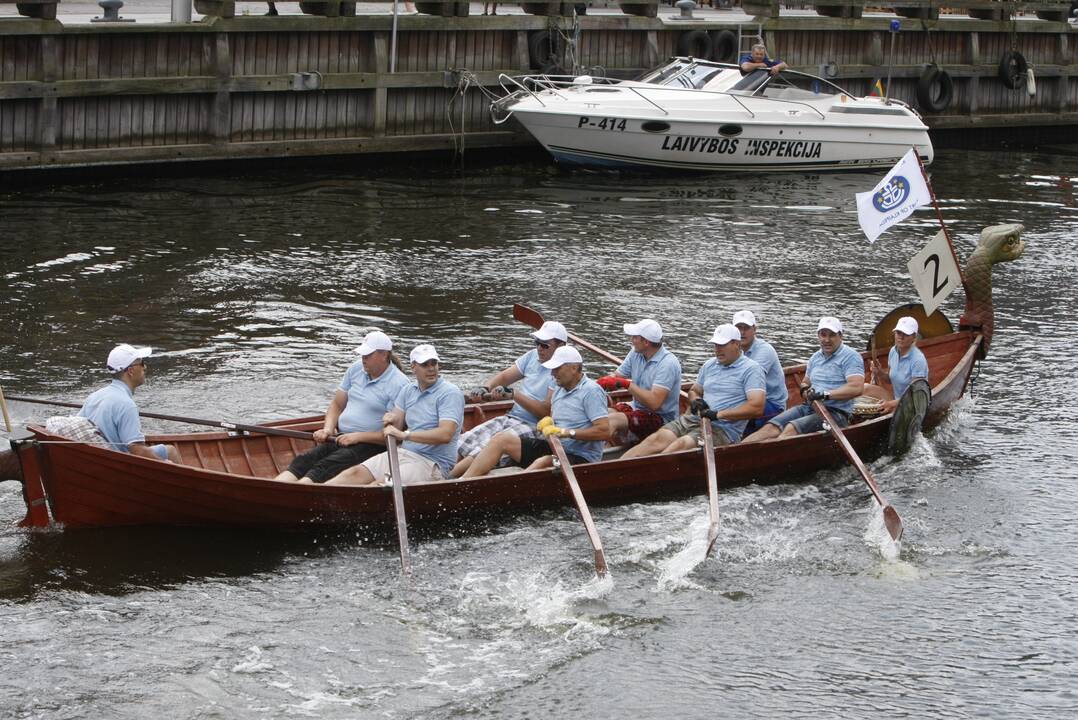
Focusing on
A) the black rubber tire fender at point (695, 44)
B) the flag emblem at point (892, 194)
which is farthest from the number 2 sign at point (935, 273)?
the black rubber tire fender at point (695, 44)

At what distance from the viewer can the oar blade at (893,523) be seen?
1206cm

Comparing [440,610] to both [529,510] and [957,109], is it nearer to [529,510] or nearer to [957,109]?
[529,510]

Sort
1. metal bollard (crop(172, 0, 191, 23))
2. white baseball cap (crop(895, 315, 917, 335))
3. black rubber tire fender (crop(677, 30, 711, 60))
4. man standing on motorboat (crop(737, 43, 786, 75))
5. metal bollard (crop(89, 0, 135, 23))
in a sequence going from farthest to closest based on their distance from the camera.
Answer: black rubber tire fender (crop(677, 30, 711, 60)), man standing on motorboat (crop(737, 43, 786, 75)), metal bollard (crop(172, 0, 191, 23)), metal bollard (crop(89, 0, 135, 23)), white baseball cap (crop(895, 315, 917, 335))

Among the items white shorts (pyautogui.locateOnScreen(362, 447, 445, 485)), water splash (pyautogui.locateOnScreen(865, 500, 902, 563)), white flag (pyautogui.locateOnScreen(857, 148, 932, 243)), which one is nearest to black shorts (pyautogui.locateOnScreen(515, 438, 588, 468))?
white shorts (pyautogui.locateOnScreen(362, 447, 445, 485))

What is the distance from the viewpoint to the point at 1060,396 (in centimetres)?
1581

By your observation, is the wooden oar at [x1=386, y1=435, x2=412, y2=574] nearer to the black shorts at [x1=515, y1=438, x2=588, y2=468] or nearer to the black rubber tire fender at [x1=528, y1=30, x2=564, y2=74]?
the black shorts at [x1=515, y1=438, x2=588, y2=468]

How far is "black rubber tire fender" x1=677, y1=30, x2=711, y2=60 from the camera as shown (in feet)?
94.8

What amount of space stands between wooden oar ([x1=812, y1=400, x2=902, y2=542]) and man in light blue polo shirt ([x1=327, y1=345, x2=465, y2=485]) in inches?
138

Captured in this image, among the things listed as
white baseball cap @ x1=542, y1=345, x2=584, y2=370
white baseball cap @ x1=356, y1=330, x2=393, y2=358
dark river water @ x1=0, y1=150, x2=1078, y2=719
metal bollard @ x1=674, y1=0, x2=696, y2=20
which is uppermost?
metal bollard @ x1=674, y1=0, x2=696, y2=20

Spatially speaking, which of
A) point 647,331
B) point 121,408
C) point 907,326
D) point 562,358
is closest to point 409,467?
point 562,358

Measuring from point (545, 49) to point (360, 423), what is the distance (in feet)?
54.5

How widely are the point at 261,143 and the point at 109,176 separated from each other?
258 cm

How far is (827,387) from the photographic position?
543 inches

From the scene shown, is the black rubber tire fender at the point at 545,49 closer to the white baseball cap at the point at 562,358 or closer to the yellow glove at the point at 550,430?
the white baseball cap at the point at 562,358
